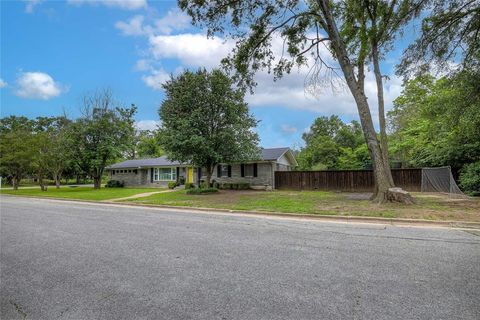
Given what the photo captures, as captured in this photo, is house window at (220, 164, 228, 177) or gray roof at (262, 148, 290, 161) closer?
gray roof at (262, 148, 290, 161)

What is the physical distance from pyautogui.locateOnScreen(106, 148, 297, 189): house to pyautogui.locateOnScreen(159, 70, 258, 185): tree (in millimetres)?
4094

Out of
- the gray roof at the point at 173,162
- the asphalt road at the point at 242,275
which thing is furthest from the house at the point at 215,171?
the asphalt road at the point at 242,275

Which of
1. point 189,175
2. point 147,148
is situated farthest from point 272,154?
point 147,148

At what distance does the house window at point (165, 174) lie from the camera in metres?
26.9

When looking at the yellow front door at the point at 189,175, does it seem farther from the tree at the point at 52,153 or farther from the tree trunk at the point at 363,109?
the tree trunk at the point at 363,109

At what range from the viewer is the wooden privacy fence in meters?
18.0

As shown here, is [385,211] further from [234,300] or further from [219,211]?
[234,300]

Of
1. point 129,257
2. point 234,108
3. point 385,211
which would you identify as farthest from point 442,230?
point 234,108

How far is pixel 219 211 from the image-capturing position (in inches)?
425

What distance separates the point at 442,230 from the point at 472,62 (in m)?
8.91

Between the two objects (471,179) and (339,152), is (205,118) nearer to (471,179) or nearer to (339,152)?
(471,179)

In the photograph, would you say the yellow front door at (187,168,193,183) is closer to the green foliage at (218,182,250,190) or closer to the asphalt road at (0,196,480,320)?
the green foliage at (218,182,250,190)

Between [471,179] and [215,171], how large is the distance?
17905 millimetres

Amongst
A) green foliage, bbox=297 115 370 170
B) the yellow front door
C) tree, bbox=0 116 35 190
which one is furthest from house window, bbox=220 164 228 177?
tree, bbox=0 116 35 190
